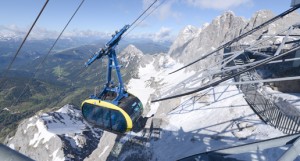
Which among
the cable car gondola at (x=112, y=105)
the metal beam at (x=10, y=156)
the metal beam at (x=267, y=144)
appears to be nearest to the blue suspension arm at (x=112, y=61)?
the cable car gondola at (x=112, y=105)

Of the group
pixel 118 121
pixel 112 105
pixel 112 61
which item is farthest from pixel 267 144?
pixel 112 61

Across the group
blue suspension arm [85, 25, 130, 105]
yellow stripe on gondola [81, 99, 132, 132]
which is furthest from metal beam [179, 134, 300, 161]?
blue suspension arm [85, 25, 130, 105]

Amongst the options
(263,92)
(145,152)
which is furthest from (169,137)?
(263,92)

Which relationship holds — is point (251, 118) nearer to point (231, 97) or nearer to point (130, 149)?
point (231, 97)

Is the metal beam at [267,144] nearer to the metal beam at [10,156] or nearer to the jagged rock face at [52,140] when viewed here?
the metal beam at [10,156]

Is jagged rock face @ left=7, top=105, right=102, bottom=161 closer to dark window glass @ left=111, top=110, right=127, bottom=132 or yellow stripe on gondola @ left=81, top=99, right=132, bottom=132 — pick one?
dark window glass @ left=111, top=110, right=127, bottom=132

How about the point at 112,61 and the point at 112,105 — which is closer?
the point at 112,105

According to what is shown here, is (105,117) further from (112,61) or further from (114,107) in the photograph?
(112,61)
